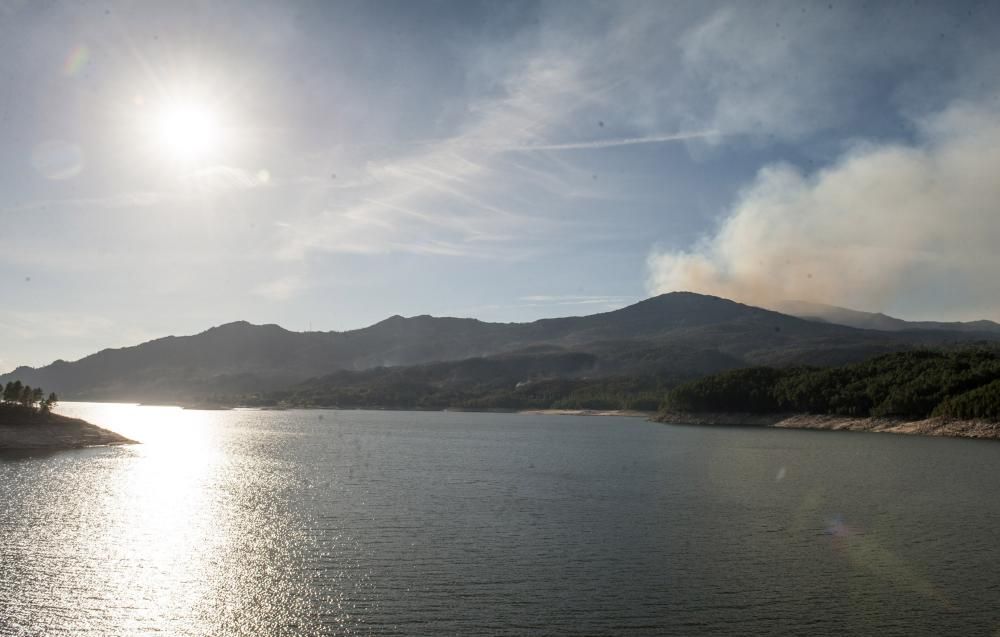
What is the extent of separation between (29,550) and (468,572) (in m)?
26.7

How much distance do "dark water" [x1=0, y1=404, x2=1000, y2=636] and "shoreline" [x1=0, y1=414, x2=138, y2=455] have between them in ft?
87.4

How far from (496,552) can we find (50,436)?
105446 millimetres

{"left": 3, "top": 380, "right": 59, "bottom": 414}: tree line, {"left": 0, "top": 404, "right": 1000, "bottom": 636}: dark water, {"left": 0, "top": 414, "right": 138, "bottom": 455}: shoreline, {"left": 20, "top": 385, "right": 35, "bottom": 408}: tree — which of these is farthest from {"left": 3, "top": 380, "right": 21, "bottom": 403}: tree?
{"left": 0, "top": 404, "right": 1000, "bottom": 636}: dark water

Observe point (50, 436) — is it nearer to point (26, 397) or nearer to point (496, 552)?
point (26, 397)

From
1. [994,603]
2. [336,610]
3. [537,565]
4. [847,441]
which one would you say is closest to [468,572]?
[537,565]

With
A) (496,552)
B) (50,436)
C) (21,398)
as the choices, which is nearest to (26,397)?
(21,398)

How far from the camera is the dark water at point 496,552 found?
31094 mm

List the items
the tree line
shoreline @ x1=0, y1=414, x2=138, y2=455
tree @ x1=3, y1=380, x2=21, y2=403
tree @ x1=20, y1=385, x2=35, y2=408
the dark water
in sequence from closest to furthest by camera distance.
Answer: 1. the dark water
2. shoreline @ x1=0, y1=414, x2=138, y2=455
3. the tree line
4. tree @ x1=3, y1=380, x2=21, y2=403
5. tree @ x1=20, y1=385, x2=35, y2=408

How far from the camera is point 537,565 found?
3950 centimetres

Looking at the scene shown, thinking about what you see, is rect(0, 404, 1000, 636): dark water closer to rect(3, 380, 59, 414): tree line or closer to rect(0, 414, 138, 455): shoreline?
rect(0, 414, 138, 455): shoreline

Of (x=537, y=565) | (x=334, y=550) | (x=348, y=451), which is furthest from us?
(x=348, y=451)

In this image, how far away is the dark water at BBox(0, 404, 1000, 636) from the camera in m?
31.1

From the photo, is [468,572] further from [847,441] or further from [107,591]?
[847,441]

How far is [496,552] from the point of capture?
42156 mm
